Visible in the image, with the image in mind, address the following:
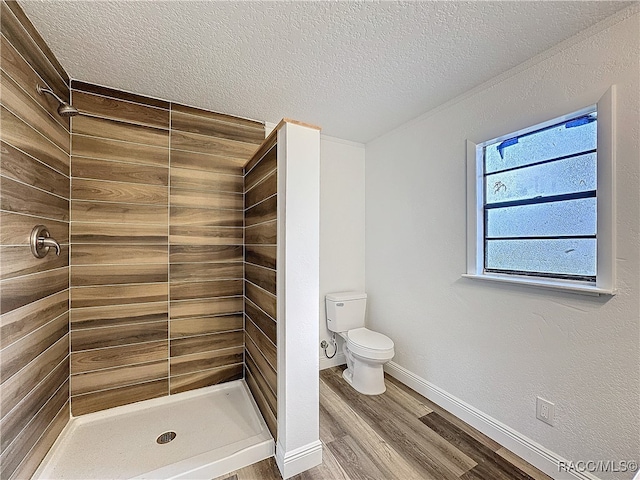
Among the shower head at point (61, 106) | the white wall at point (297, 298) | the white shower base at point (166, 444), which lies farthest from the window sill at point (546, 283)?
the shower head at point (61, 106)

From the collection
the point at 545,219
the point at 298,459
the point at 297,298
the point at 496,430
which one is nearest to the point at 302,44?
the point at 297,298

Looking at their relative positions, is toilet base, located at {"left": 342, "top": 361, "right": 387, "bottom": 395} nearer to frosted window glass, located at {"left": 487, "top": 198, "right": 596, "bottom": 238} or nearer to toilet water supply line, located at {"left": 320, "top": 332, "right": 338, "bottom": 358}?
toilet water supply line, located at {"left": 320, "top": 332, "right": 338, "bottom": 358}

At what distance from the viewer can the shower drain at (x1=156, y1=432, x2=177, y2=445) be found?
166cm

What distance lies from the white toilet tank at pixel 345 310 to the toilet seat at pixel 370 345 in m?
0.17

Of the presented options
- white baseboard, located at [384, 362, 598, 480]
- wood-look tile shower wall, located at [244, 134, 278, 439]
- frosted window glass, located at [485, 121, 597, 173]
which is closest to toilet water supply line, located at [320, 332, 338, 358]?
white baseboard, located at [384, 362, 598, 480]

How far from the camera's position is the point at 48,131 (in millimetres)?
1526

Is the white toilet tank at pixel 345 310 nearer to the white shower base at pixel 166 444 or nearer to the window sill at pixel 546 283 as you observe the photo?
the white shower base at pixel 166 444

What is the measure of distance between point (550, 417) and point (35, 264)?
287 centimetres

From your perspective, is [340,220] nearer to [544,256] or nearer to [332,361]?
[332,361]

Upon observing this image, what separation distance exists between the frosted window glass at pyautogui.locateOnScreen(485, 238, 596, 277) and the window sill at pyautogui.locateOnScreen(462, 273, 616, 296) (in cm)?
6

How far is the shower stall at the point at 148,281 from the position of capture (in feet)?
4.32

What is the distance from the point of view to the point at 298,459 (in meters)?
1.49

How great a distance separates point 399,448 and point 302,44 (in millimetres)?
2431

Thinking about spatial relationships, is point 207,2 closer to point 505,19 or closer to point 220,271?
point 505,19
